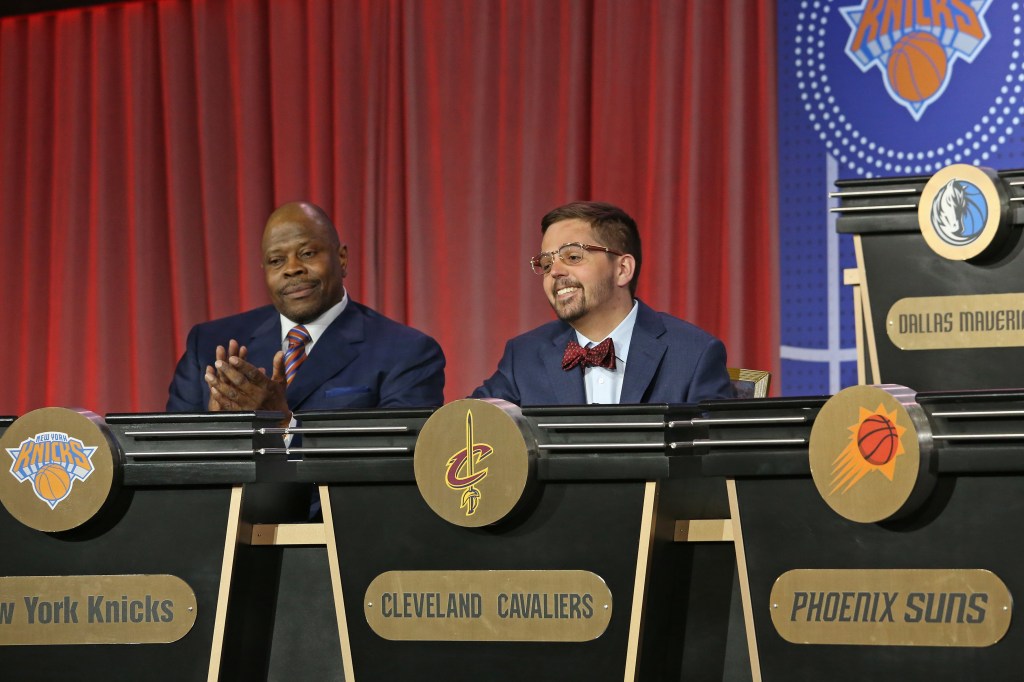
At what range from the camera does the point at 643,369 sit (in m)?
Answer: 2.60

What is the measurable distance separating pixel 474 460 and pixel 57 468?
0.61m

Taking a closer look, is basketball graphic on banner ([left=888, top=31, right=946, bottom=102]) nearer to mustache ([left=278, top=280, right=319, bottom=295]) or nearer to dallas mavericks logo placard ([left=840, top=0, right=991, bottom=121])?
dallas mavericks logo placard ([left=840, top=0, right=991, bottom=121])

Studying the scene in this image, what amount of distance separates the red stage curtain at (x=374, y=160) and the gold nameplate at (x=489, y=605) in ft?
7.01

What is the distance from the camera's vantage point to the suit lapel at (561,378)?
2629 millimetres

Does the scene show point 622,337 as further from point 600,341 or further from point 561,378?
point 561,378

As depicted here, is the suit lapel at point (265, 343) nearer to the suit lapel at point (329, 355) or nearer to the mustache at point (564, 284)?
the suit lapel at point (329, 355)

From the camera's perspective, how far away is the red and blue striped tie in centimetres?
305

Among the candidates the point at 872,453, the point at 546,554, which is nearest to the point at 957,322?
the point at 872,453

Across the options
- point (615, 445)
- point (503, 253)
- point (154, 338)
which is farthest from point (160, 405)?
point (615, 445)

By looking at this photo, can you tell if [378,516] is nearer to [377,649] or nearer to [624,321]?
[377,649]

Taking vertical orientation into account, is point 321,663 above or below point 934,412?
below

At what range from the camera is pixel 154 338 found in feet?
14.6

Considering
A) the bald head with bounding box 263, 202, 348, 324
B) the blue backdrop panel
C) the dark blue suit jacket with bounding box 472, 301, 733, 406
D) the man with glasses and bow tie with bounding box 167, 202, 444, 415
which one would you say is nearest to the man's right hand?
the man with glasses and bow tie with bounding box 167, 202, 444, 415

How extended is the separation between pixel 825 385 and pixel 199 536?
217cm
